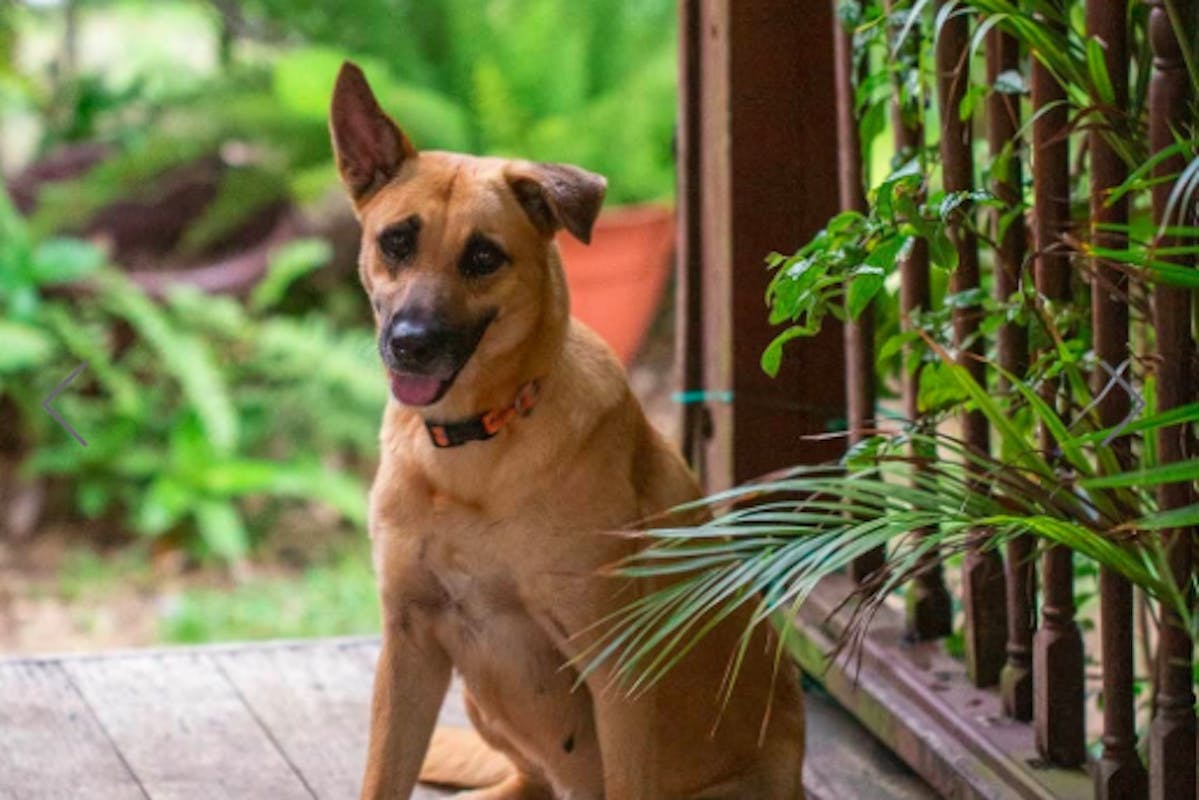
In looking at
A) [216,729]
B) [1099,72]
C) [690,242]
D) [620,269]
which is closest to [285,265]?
[620,269]

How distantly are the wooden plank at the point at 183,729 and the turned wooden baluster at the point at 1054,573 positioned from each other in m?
1.19

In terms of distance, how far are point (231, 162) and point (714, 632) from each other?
4.21 metres

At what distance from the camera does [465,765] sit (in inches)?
122

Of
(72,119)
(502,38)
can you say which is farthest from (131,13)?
(502,38)

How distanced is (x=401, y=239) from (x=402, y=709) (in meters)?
0.68

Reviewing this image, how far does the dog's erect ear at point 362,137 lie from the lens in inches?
103

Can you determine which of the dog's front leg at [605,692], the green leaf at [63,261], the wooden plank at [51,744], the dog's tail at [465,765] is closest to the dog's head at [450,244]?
the dog's front leg at [605,692]

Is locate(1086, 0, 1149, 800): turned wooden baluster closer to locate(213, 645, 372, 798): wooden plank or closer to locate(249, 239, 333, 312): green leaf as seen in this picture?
locate(213, 645, 372, 798): wooden plank

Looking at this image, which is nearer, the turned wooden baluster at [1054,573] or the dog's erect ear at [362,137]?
the turned wooden baluster at [1054,573]

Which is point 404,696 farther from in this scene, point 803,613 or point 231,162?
point 231,162

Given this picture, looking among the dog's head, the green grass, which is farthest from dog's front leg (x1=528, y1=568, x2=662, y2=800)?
the green grass

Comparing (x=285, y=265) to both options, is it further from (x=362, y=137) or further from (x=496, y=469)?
(x=496, y=469)

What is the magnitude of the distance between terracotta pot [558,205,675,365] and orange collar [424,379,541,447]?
339 cm

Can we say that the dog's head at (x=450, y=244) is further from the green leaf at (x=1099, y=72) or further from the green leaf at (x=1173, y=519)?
the green leaf at (x=1173, y=519)
